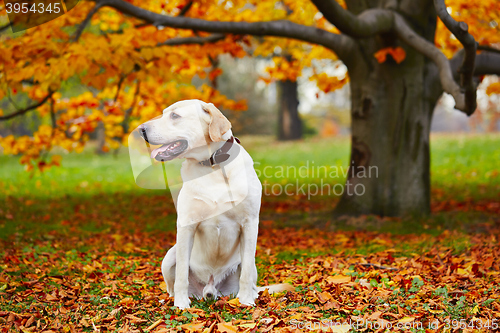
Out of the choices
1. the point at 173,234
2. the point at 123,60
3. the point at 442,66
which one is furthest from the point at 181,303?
the point at 442,66

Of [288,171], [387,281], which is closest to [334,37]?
[387,281]

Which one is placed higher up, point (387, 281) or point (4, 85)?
point (4, 85)

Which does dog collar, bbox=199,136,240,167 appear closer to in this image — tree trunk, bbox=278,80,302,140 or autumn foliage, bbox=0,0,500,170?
autumn foliage, bbox=0,0,500,170

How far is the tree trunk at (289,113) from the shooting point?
887 inches

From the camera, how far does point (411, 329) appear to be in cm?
303

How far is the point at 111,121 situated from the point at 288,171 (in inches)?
239

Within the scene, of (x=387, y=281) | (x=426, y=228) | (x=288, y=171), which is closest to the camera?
(x=387, y=281)

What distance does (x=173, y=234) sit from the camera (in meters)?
6.67

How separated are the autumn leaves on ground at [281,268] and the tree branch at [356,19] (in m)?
2.81

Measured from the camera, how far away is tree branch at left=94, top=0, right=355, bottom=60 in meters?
5.83

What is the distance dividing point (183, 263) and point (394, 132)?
15.4 ft

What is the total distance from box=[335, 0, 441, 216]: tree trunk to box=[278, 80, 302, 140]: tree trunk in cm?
1552

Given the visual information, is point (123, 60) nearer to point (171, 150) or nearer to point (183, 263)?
point (171, 150)

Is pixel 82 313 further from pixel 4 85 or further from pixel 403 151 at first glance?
pixel 403 151
